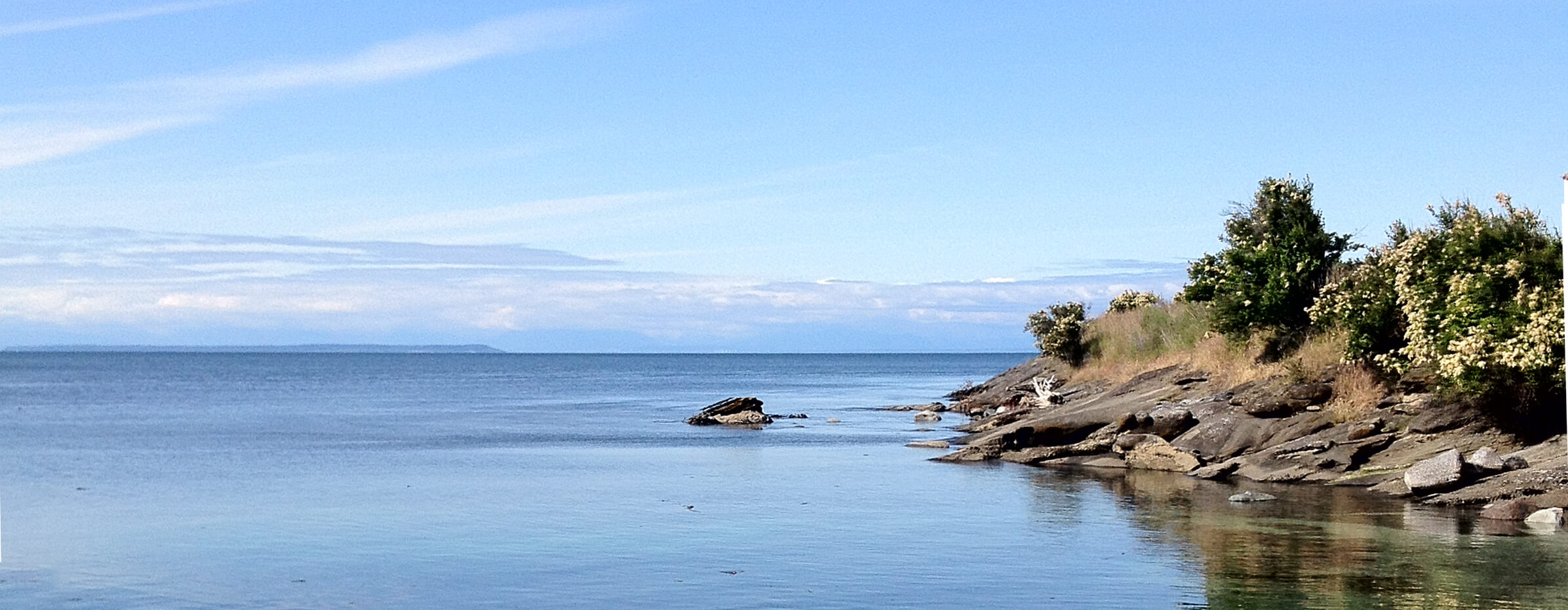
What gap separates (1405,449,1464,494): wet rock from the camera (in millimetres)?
31672

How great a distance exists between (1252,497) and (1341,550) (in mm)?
7628

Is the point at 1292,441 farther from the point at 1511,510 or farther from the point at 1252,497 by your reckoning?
the point at 1511,510

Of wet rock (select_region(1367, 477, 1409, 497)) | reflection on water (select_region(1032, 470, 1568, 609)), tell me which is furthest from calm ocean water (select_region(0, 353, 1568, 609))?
wet rock (select_region(1367, 477, 1409, 497))

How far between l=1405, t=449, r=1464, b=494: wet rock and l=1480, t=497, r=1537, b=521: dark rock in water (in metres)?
2.74

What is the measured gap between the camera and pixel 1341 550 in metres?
25.1

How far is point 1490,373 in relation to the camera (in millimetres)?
33094

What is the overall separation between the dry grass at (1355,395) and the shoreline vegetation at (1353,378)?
43 millimetres

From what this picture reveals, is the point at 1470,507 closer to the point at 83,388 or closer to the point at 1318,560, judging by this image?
the point at 1318,560

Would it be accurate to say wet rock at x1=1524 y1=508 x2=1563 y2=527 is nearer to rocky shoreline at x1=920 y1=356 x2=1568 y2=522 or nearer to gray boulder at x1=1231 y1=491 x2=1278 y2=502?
rocky shoreline at x1=920 y1=356 x2=1568 y2=522

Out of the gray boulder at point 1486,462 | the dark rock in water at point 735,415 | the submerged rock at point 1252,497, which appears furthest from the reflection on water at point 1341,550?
the dark rock in water at point 735,415

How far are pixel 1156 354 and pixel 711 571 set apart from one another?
41.8m

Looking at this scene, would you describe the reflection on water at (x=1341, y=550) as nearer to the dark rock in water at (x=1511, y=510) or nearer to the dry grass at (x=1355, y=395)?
the dark rock in water at (x=1511, y=510)

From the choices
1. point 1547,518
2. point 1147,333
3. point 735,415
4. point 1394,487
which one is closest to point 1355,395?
point 1394,487

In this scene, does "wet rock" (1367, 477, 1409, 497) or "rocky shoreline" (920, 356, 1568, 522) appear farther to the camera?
"wet rock" (1367, 477, 1409, 497)
